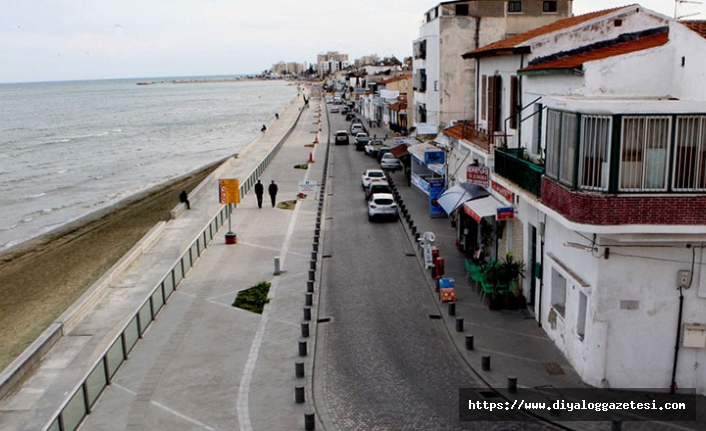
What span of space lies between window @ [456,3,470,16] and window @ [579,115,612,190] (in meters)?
29.3

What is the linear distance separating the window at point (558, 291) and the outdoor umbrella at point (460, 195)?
21.5ft

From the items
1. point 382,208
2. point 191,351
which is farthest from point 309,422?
point 382,208

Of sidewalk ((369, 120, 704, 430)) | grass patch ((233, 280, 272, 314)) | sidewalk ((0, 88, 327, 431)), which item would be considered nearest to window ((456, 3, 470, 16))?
sidewalk ((0, 88, 327, 431))

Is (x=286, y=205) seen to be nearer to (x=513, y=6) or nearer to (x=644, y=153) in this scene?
(x=513, y=6)

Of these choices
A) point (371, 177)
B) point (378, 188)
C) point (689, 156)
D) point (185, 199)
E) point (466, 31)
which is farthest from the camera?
point (466, 31)

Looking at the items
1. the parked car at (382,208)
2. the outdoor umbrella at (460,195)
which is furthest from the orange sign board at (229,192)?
the outdoor umbrella at (460,195)

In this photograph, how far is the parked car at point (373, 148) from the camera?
188ft

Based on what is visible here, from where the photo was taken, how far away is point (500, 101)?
23.0 metres

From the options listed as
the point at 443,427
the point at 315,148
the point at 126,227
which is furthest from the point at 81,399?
the point at 315,148

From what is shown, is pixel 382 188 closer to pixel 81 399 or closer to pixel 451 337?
pixel 451 337

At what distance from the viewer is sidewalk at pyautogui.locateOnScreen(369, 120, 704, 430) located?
14453 millimetres

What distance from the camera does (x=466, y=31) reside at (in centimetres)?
4116

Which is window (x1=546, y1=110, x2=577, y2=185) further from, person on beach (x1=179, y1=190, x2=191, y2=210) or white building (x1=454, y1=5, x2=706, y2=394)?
person on beach (x1=179, y1=190, x2=191, y2=210)

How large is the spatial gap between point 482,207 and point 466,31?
860 inches
